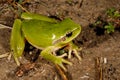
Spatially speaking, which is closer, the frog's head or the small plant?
the frog's head

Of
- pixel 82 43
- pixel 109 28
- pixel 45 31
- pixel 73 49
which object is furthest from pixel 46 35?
pixel 109 28

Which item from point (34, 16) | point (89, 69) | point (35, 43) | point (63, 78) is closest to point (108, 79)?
point (89, 69)

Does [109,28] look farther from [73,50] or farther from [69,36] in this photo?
[69,36]

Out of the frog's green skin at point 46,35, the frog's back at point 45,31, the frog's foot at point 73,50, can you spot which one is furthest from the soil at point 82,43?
the frog's back at point 45,31

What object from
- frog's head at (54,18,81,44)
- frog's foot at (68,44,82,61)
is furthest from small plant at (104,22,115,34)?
→ frog's head at (54,18,81,44)

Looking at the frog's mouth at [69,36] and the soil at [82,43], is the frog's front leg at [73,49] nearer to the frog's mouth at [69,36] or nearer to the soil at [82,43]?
the soil at [82,43]

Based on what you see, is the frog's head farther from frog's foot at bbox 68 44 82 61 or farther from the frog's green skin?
frog's foot at bbox 68 44 82 61

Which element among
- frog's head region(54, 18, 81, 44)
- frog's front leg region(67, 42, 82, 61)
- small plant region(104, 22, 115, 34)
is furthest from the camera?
small plant region(104, 22, 115, 34)
